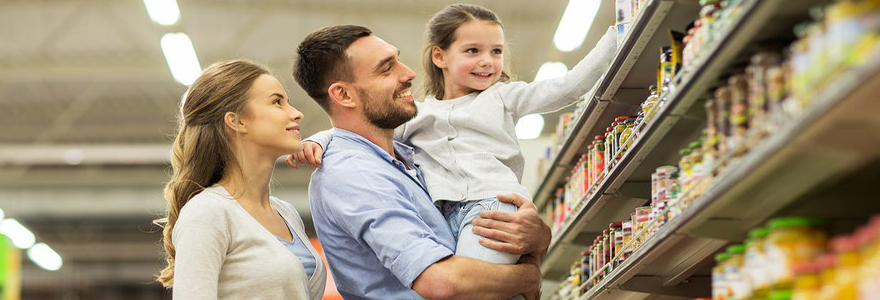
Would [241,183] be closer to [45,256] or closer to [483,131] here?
[483,131]

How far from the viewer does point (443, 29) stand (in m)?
4.38

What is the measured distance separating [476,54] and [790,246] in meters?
2.13

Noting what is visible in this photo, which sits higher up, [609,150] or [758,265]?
[609,150]

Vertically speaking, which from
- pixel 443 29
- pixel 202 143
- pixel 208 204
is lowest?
pixel 208 204

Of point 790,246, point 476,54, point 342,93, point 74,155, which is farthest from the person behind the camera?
point 74,155

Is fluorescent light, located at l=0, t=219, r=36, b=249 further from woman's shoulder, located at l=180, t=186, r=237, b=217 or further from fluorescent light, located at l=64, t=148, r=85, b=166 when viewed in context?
woman's shoulder, located at l=180, t=186, r=237, b=217

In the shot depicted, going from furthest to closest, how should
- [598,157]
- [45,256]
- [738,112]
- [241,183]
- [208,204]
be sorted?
[45,256]
[598,157]
[241,183]
[208,204]
[738,112]

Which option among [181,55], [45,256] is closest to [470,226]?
[181,55]

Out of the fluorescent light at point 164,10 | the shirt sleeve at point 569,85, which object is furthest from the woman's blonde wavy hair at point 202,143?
the fluorescent light at point 164,10

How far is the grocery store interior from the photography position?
2113 mm

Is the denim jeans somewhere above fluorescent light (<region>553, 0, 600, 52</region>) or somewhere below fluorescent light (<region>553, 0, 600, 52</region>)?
below

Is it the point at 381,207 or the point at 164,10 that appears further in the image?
the point at 164,10

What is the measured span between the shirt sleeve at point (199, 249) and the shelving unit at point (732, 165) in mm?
1331

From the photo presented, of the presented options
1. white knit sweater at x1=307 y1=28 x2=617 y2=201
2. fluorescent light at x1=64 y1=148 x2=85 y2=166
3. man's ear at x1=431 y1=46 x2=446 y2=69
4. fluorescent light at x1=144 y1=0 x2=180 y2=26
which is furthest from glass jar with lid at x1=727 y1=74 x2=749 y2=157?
fluorescent light at x1=64 y1=148 x2=85 y2=166
